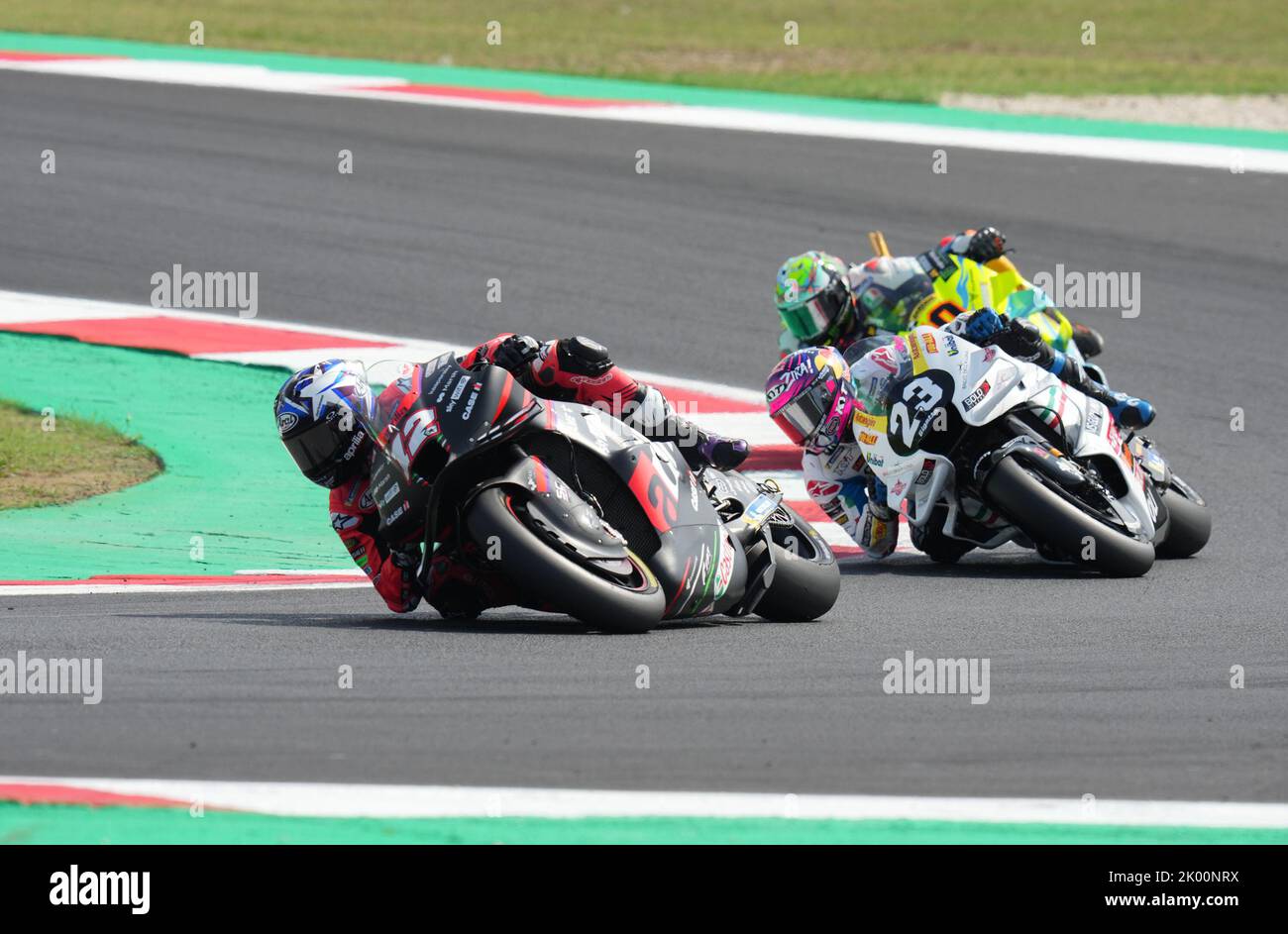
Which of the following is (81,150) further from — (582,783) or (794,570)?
(582,783)

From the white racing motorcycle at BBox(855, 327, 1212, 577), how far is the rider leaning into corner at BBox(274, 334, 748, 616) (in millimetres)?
1646

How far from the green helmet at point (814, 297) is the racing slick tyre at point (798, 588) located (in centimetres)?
294

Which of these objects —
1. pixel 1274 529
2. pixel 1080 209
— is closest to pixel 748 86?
pixel 1080 209

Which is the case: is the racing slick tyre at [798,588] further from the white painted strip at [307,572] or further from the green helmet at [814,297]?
the green helmet at [814,297]

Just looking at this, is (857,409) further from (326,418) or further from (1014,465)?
(326,418)

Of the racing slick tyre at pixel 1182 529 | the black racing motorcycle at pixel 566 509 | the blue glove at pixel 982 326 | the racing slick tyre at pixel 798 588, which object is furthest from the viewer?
the blue glove at pixel 982 326

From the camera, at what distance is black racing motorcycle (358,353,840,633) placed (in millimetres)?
6809

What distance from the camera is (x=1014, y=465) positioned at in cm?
870

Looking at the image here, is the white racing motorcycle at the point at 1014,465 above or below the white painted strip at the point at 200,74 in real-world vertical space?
below

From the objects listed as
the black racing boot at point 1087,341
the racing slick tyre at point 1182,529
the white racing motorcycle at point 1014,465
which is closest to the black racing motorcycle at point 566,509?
the white racing motorcycle at point 1014,465

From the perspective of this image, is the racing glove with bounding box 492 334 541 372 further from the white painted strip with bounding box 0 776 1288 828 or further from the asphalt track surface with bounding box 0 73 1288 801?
the white painted strip with bounding box 0 776 1288 828

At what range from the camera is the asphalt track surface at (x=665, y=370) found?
18.7ft

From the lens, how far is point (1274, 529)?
10.2 meters
